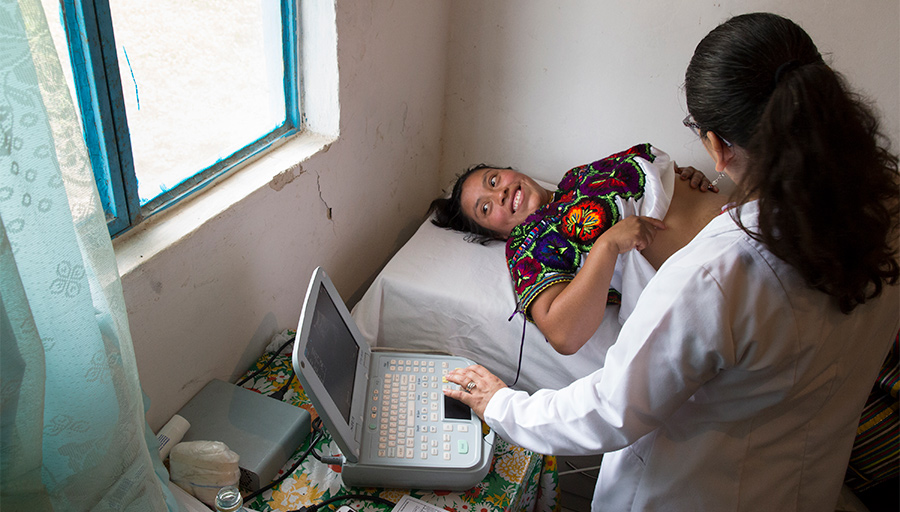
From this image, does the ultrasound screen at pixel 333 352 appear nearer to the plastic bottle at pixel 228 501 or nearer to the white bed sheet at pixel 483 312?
the plastic bottle at pixel 228 501

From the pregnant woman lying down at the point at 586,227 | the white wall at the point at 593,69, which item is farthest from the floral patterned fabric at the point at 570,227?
the white wall at the point at 593,69

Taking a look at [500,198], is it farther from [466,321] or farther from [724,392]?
[724,392]

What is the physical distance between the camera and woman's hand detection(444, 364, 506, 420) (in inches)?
48.6

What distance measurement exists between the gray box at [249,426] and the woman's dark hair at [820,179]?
936 mm

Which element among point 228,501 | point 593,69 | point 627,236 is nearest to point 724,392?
point 627,236

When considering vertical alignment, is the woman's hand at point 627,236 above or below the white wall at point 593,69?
below

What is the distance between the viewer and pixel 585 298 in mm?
1488

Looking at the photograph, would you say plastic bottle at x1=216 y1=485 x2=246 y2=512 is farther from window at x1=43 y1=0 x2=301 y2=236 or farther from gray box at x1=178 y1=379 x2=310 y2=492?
window at x1=43 y1=0 x2=301 y2=236

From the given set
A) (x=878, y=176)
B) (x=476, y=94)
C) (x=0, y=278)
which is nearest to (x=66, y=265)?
(x=0, y=278)

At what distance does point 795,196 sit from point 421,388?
836 mm

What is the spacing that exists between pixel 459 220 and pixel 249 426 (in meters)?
1.04

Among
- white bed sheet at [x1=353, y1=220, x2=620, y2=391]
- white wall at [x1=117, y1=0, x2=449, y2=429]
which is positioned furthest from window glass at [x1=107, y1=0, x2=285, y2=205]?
white bed sheet at [x1=353, y1=220, x2=620, y2=391]

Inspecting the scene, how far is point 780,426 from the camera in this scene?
966 millimetres

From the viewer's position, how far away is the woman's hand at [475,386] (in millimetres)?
1235
